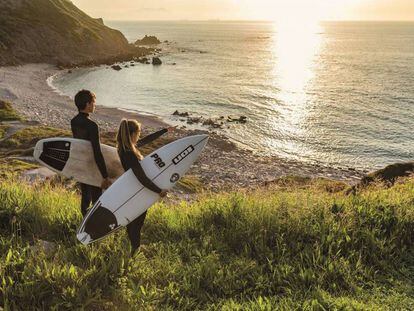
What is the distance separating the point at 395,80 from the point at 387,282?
80565mm

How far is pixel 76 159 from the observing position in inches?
297

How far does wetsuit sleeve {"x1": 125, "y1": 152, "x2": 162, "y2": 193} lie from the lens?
6.16 m

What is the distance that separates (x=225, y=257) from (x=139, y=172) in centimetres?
221

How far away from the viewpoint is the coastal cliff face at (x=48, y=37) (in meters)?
80.1

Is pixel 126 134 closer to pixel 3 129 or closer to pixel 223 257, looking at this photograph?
pixel 223 257

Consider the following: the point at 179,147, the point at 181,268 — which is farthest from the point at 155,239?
the point at 179,147

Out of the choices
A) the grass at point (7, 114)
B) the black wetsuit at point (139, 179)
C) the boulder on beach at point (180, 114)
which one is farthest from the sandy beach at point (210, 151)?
the black wetsuit at point (139, 179)

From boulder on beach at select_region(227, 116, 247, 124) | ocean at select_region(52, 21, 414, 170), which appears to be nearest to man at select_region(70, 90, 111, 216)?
ocean at select_region(52, 21, 414, 170)

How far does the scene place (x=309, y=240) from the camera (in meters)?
6.84

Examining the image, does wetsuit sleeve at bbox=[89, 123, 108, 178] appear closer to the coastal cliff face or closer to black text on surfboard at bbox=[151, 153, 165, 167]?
black text on surfboard at bbox=[151, 153, 165, 167]

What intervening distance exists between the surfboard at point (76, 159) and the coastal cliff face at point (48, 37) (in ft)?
252

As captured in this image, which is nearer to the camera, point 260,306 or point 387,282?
point 260,306

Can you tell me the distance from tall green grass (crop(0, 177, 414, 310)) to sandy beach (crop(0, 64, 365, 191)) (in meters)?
14.4

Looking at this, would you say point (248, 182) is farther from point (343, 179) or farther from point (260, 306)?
point (260, 306)
